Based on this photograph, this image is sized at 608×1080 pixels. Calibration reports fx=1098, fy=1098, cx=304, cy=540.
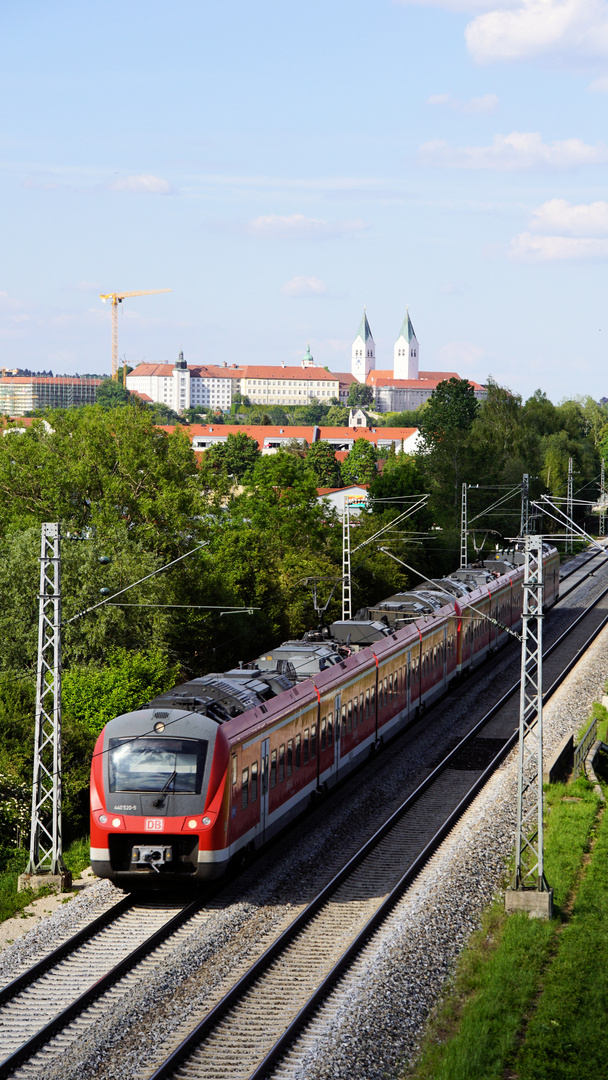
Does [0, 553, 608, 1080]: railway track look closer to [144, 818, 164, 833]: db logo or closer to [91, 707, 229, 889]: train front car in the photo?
[91, 707, 229, 889]: train front car

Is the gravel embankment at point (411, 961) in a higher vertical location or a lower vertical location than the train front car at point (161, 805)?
lower

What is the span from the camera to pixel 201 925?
722 inches

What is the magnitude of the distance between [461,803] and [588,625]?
32471 millimetres

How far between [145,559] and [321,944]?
23.4m

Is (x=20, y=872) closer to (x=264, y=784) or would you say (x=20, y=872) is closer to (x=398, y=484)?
(x=264, y=784)

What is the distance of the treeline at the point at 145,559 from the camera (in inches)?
1206

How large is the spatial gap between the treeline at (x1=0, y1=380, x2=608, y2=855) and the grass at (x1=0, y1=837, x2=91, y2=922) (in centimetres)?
123

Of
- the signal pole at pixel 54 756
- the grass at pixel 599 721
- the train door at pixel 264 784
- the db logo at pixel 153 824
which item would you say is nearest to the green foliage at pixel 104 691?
the signal pole at pixel 54 756

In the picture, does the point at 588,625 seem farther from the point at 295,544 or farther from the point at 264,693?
the point at 264,693

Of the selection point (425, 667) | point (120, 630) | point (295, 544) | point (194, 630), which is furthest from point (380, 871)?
point (295, 544)

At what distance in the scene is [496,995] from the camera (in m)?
15.7

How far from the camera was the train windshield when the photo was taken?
60.4ft

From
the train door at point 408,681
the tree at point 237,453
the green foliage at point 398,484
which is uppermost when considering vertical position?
the tree at point 237,453

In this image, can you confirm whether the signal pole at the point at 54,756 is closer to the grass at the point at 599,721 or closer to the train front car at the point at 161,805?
the train front car at the point at 161,805
